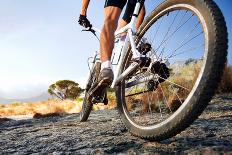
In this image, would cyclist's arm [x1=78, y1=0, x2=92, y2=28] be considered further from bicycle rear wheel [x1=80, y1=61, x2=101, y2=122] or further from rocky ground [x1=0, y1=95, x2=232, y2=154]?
rocky ground [x1=0, y1=95, x2=232, y2=154]

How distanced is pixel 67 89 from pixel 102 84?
4274cm

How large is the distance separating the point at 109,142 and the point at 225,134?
987mm

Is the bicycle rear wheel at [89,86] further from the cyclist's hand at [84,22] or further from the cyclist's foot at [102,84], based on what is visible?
the cyclist's foot at [102,84]

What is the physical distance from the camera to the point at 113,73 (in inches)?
136

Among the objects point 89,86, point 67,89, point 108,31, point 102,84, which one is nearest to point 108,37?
point 108,31

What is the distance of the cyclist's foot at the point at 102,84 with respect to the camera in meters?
3.41

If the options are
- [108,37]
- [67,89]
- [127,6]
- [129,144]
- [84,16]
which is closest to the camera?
[129,144]

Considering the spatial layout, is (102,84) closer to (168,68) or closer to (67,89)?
(168,68)

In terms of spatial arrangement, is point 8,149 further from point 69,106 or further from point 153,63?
point 69,106

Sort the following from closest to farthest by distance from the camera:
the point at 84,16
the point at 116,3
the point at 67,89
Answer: the point at 116,3
the point at 84,16
the point at 67,89

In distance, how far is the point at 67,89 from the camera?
4588 cm

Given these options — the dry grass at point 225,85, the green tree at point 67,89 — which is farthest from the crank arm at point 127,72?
the green tree at point 67,89

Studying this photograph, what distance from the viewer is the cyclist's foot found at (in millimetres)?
3410

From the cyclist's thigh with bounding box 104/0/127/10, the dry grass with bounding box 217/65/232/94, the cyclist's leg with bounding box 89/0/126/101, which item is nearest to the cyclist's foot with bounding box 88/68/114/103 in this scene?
the cyclist's leg with bounding box 89/0/126/101
